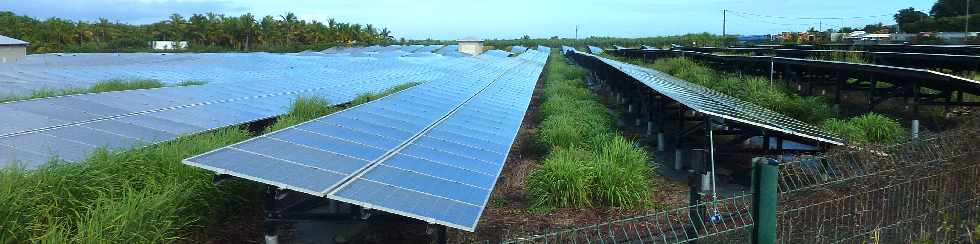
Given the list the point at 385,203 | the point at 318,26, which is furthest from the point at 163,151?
the point at 318,26

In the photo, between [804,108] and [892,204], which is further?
[804,108]

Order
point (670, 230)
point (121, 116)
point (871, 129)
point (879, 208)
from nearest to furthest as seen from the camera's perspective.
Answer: point (879, 208) < point (670, 230) < point (121, 116) < point (871, 129)

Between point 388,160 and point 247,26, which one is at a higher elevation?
point 247,26

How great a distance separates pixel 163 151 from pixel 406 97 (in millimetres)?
5259

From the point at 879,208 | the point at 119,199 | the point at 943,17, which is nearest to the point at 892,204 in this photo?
the point at 879,208

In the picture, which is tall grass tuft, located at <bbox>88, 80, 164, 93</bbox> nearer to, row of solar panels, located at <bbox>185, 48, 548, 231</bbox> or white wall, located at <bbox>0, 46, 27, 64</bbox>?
row of solar panels, located at <bbox>185, 48, 548, 231</bbox>

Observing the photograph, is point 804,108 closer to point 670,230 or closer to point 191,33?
point 670,230

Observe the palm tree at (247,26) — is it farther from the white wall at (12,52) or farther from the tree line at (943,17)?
the tree line at (943,17)

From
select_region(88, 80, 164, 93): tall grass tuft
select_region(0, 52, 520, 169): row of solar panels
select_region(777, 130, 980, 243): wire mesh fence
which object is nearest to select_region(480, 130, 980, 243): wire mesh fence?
select_region(777, 130, 980, 243): wire mesh fence

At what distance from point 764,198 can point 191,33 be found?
7150cm

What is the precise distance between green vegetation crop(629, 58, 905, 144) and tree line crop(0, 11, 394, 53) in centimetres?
4954

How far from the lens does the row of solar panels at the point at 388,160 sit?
456 centimetres

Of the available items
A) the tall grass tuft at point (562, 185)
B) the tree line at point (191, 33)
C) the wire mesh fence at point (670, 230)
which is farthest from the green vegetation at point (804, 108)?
the tree line at point (191, 33)

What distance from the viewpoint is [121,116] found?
30.9 feet
